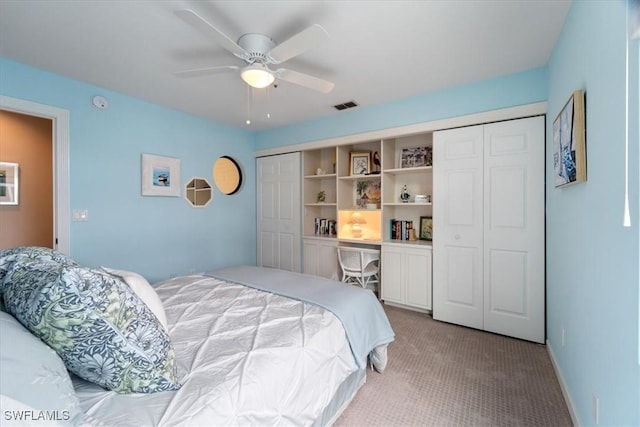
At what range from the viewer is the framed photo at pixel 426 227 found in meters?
3.51

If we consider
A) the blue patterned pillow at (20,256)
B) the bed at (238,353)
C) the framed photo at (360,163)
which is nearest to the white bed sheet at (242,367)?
the bed at (238,353)

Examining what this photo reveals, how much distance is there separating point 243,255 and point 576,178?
4074mm

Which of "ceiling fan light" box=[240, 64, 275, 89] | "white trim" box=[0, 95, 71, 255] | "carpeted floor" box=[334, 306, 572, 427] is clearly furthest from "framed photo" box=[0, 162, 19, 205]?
"carpeted floor" box=[334, 306, 572, 427]

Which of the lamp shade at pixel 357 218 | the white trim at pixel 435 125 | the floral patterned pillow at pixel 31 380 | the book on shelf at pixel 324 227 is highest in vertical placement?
the white trim at pixel 435 125

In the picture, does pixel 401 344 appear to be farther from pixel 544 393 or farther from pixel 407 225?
pixel 407 225

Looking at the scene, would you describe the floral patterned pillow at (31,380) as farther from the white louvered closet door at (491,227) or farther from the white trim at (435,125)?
the white trim at (435,125)

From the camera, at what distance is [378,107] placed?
3.45 meters

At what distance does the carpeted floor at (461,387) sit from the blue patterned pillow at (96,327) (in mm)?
1166

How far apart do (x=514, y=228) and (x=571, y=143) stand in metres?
1.23

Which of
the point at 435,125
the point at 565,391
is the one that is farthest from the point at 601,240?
the point at 435,125

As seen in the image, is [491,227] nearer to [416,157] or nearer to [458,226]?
[458,226]

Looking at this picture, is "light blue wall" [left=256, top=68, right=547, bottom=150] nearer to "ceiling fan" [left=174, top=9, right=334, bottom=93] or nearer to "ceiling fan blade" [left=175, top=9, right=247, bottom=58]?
"ceiling fan" [left=174, top=9, right=334, bottom=93]

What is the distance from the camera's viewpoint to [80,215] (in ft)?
9.29

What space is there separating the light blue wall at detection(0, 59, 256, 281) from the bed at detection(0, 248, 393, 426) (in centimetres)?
141
